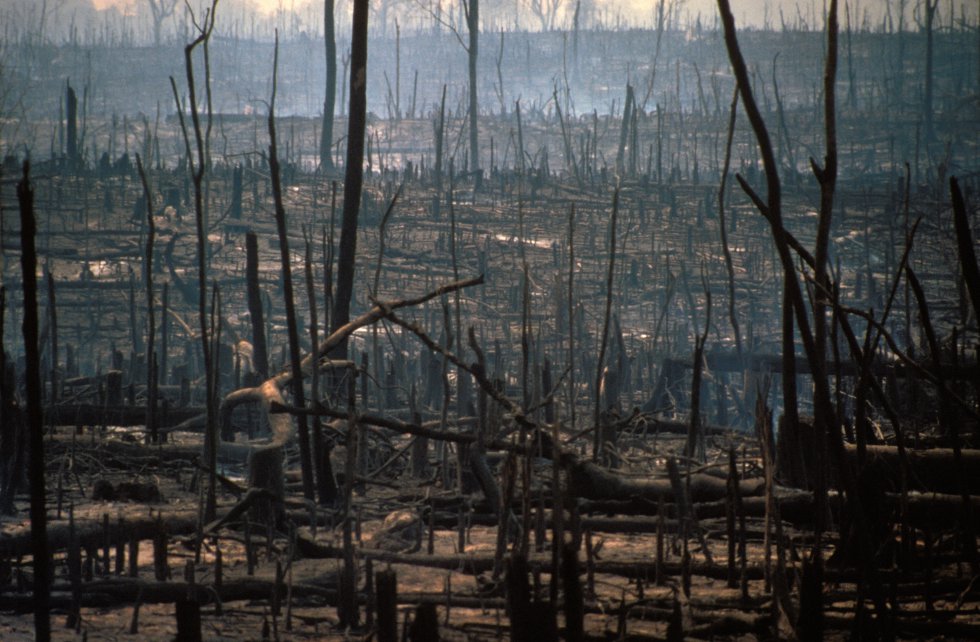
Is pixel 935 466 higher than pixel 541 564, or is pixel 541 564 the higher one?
pixel 935 466

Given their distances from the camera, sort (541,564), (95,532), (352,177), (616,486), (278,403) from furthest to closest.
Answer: (352,177) → (278,403) → (616,486) → (95,532) → (541,564)

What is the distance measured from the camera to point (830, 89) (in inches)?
91.4

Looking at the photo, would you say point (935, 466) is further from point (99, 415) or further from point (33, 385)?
point (99, 415)

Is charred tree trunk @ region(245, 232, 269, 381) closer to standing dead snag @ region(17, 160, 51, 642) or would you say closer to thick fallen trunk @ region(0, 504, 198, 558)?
thick fallen trunk @ region(0, 504, 198, 558)

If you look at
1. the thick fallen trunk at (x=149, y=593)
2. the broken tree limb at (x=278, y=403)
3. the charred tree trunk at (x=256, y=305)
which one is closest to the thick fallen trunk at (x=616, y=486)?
the broken tree limb at (x=278, y=403)

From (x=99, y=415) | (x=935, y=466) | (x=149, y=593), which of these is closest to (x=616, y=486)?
(x=935, y=466)

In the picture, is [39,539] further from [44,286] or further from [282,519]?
[44,286]

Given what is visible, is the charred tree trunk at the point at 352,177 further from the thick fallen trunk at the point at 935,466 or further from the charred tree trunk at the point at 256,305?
the thick fallen trunk at the point at 935,466

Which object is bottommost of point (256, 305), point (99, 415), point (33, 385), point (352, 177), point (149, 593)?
point (99, 415)

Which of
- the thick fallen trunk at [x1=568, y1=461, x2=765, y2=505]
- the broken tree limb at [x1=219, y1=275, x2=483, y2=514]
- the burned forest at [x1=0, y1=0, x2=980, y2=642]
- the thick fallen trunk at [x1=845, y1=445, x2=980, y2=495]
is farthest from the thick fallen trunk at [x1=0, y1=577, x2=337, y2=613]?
the thick fallen trunk at [x1=845, y1=445, x2=980, y2=495]

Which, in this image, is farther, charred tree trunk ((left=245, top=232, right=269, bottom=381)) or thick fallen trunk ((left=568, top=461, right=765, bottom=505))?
charred tree trunk ((left=245, top=232, right=269, bottom=381))

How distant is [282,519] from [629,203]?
1458cm

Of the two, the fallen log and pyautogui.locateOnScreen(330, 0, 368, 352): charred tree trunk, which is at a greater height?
pyautogui.locateOnScreen(330, 0, 368, 352): charred tree trunk

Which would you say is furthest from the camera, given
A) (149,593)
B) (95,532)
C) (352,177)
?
(352,177)
